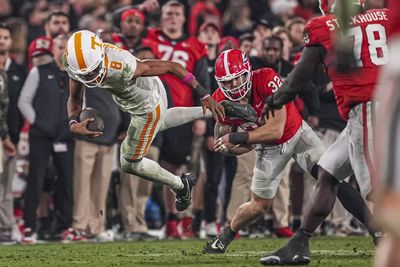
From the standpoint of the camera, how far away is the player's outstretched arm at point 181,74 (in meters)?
7.98

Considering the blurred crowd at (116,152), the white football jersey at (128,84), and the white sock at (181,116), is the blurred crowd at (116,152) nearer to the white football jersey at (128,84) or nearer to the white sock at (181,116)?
the white sock at (181,116)

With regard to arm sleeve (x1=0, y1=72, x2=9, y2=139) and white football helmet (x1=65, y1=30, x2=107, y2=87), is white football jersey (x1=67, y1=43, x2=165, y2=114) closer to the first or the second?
white football helmet (x1=65, y1=30, x2=107, y2=87)

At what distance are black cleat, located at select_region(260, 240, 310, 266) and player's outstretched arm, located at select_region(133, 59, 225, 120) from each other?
1341 mm

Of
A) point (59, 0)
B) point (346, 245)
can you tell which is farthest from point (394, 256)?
point (59, 0)

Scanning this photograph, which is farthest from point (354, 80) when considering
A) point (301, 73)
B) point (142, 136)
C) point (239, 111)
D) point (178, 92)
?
point (178, 92)

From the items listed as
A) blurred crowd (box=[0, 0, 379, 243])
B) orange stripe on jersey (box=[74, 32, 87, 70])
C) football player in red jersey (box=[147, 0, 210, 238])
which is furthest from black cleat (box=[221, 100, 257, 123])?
football player in red jersey (box=[147, 0, 210, 238])

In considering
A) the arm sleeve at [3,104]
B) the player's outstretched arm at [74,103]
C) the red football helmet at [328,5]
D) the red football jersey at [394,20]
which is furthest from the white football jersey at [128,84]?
the red football jersey at [394,20]

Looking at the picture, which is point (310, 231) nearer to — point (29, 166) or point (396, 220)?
point (396, 220)

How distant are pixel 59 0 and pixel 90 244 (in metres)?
5.38

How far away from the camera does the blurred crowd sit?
10938mm

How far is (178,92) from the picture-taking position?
1142 centimetres

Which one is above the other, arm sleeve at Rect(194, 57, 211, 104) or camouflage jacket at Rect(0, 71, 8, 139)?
arm sleeve at Rect(194, 57, 211, 104)

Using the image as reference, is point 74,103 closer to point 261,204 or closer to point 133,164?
point 133,164

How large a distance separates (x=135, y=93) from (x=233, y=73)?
2.95 ft
